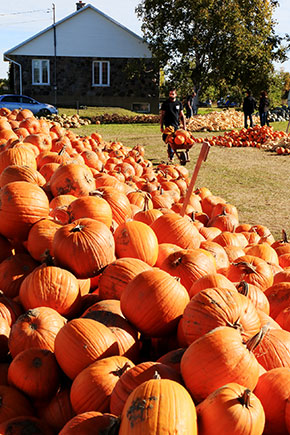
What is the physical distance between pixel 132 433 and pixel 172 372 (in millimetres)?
395

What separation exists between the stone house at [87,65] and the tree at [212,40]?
1829 mm

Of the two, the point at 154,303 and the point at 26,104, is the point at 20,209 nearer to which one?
the point at 154,303

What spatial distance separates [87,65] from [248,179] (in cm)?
2767

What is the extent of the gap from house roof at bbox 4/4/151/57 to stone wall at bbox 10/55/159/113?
0.54 metres

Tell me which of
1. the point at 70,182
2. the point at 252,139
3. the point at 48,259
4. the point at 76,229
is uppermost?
the point at 70,182

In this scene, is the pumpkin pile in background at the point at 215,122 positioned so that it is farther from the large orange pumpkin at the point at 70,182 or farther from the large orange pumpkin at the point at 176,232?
the large orange pumpkin at the point at 176,232

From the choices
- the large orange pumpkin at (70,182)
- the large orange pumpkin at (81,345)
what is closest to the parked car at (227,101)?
the large orange pumpkin at (70,182)

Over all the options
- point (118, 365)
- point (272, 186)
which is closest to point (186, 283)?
point (118, 365)

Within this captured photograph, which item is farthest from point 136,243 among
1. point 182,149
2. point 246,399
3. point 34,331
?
point 182,149

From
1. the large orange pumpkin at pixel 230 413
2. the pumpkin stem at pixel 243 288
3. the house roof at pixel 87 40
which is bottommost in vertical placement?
the large orange pumpkin at pixel 230 413

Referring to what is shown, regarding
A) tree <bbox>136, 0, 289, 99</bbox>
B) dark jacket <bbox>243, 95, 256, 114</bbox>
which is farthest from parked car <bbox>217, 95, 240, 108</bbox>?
dark jacket <bbox>243, 95, 256, 114</bbox>

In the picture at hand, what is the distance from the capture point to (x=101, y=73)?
120ft

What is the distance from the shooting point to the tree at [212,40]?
3288 centimetres

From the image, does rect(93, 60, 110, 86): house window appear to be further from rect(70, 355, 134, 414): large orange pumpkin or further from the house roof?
rect(70, 355, 134, 414): large orange pumpkin
